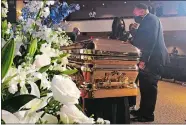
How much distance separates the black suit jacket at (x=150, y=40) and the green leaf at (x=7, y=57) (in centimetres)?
265

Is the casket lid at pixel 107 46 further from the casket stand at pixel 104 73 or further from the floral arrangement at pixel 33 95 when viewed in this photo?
the floral arrangement at pixel 33 95

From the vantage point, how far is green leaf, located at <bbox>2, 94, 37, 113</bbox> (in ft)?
1.84

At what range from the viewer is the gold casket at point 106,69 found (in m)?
1.62

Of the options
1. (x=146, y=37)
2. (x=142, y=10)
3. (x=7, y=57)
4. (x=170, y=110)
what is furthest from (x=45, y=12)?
(x=170, y=110)

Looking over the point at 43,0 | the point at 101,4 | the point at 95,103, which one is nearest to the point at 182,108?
the point at 95,103

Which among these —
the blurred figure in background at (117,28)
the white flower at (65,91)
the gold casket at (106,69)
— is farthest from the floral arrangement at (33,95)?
the blurred figure in background at (117,28)

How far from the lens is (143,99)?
136 inches

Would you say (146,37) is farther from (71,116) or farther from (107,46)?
(71,116)

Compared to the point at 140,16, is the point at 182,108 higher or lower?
lower

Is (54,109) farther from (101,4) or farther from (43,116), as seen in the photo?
(101,4)

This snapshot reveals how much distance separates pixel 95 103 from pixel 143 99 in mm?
1811

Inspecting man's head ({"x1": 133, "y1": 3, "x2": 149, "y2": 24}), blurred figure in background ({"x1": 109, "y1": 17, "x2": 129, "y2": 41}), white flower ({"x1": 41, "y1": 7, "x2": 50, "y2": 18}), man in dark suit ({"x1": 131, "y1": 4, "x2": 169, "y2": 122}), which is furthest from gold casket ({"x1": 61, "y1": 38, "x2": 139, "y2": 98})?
man's head ({"x1": 133, "y1": 3, "x2": 149, "y2": 24})

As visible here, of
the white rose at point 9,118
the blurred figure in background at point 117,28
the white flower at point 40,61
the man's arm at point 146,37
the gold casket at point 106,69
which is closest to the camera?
the white rose at point 9,118

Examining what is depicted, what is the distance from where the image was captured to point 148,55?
3238 mm
